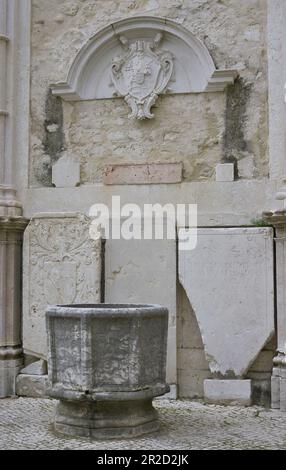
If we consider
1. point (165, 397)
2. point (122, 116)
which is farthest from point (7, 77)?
point (165, 397)

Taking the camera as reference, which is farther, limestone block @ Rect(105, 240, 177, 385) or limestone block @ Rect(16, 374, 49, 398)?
limestone block @ Rect(16, 374, 49, 398)

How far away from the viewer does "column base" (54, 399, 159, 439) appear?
4.38m

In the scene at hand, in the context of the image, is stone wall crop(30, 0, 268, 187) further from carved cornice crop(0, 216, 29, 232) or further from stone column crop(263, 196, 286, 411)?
stone column crop(263, 196, 286, 411)

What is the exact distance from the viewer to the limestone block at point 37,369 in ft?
19.9

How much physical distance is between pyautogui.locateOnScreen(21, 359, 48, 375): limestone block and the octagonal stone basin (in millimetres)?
1560

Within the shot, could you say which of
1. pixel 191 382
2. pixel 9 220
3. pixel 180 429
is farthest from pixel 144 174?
pixel 180 429

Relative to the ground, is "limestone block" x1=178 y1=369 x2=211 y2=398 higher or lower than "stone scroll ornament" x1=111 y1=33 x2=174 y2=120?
lower

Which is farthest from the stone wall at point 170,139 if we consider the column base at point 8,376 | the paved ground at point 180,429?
the column base at point 8,376

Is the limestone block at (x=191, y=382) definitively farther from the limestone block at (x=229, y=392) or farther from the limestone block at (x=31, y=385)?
the limestone block at (x=31, y=385)

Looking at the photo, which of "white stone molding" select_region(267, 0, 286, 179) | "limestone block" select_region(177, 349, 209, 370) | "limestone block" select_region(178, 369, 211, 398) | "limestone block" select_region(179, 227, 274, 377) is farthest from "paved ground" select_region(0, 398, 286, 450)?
"white stone molding" select_region(267, 0, 286, 179)

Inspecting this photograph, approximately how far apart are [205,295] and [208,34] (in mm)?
2530

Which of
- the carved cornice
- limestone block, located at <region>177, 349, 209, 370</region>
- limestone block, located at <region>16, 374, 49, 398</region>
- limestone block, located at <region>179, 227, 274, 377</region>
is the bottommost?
limestone block, located at <region>16, 374, 49, 398</region>

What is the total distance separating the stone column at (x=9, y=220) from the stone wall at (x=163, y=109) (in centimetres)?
22
